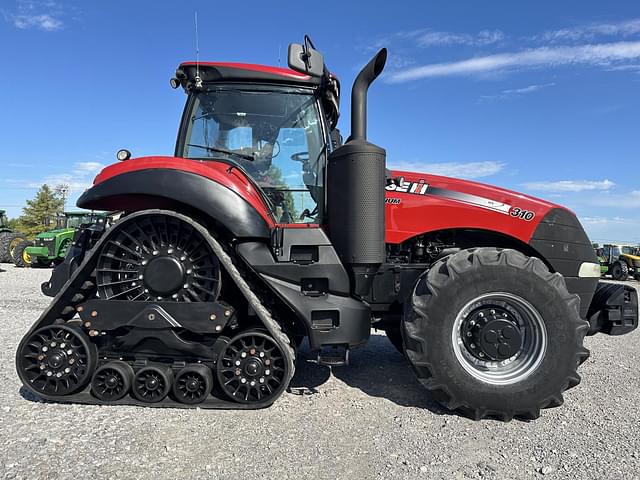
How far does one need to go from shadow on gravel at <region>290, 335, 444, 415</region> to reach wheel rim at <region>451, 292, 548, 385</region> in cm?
44

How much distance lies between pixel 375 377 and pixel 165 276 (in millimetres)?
2057

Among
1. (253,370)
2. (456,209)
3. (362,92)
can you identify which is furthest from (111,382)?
(456,209)

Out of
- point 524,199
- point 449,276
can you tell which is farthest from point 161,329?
point 524,199

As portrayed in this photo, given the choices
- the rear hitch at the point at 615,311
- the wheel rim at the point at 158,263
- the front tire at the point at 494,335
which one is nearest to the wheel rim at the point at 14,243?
the wheel rim at the point at 158,263

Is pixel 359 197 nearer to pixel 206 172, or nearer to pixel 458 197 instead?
pixel 458 197

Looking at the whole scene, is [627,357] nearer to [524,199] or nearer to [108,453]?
[524,199]

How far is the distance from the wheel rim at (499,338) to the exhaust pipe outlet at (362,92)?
152 cm

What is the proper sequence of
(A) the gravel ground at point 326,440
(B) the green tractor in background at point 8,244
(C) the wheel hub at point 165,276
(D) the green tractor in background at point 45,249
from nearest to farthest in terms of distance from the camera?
(A) the gravel ground at point 326,440, (C) the wheel hub at point 165,276, (D) the green tractor in background at point 45,249, (B) the green tractor in background at point 8,244

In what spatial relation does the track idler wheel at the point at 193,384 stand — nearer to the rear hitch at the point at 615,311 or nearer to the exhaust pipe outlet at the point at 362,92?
the exhaust pipe outlet at the point at 362,92

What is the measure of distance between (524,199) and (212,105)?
8.82ft

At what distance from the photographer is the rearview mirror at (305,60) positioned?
306cm

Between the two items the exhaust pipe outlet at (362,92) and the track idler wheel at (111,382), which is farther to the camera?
the exhaust pipe outlet at (362,92)

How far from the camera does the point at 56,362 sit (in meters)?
3.15

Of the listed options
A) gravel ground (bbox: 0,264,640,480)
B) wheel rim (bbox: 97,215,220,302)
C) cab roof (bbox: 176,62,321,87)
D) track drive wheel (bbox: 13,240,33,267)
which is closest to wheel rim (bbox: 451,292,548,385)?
gravel ground (bbox: 0,264,640,480)
